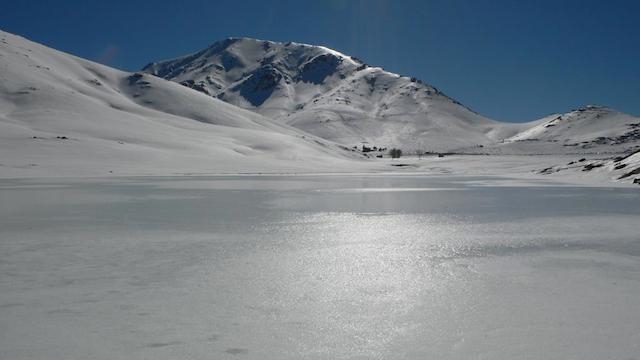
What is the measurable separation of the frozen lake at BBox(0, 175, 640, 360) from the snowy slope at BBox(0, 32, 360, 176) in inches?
1767

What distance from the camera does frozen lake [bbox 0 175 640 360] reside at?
5984mm

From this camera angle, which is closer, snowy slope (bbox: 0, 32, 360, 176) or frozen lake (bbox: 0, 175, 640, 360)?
frozen lake (bbox: 0, 175, 640, 360)

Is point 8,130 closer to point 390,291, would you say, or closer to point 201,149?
point 201,149

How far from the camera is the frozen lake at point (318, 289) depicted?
19.6ft

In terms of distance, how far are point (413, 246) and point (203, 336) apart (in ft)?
23.2

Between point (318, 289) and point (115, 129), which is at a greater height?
point (115, 129)

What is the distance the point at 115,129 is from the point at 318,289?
316 ft

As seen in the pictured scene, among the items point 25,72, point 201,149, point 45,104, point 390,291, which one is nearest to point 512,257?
point 390,291

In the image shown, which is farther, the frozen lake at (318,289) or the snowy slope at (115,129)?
the snowy slope at (115,129)

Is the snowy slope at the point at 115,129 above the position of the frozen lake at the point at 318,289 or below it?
above

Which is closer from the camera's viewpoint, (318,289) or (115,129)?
(318,289)

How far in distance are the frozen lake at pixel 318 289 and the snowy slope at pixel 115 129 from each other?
147ft

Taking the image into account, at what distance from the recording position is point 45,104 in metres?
110

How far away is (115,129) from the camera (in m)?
96.8
